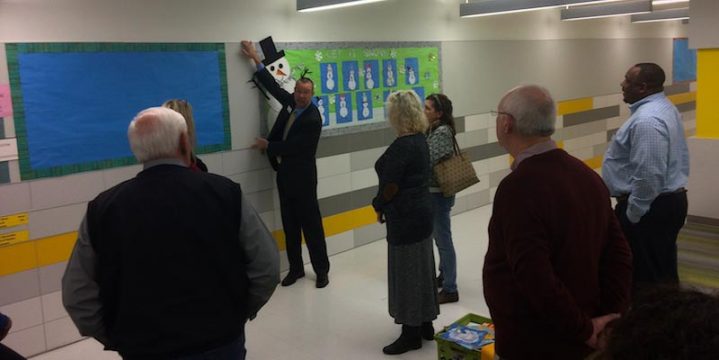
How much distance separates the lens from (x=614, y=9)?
740 cm

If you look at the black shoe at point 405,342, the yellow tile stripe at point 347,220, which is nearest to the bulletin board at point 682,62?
the yellow tile stripe at point 347,220

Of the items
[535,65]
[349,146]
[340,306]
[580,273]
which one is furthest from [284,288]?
[535,65]

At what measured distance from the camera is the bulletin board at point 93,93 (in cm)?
362

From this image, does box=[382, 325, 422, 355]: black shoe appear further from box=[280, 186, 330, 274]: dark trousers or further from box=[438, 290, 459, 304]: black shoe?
box=[280, 186, 330, 274]: dark trousers

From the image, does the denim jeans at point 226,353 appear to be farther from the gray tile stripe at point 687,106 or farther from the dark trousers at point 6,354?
the gray tile stripe at point 687,106

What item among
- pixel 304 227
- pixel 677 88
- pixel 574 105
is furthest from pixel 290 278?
pixel 677 88

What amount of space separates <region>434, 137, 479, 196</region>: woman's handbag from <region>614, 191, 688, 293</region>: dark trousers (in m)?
1.05

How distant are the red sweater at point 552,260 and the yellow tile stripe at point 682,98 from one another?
10.8m

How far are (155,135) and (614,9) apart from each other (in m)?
7.00

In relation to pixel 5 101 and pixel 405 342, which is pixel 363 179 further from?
pixel 5 101

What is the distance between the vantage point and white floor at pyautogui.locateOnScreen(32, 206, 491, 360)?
365 centimetres

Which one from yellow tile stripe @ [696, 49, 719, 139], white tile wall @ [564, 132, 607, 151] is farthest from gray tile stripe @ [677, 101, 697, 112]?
yellow tile stripe @ [696, 49, 719, 139]

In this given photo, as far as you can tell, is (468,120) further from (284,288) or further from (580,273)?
→ (580,273)

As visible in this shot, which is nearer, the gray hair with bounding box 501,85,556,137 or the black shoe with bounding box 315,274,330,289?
the gray hair with bounding box 501,85,556,137
